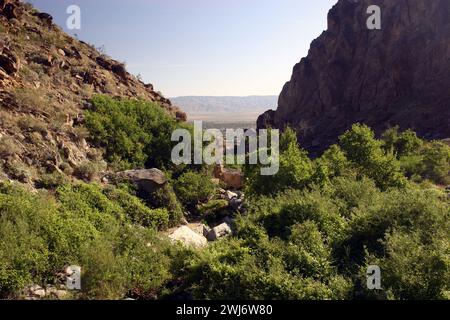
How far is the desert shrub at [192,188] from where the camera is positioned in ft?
76.2

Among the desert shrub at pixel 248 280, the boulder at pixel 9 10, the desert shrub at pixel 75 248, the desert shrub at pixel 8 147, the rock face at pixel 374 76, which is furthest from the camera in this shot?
the rock face at pixel 374 76

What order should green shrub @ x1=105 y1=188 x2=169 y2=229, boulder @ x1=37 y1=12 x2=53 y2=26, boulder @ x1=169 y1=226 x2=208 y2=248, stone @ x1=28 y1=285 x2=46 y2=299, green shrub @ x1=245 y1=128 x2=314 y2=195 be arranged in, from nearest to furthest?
stone @ x1=28 y1=285 x2=46 y2=299
boulder @ x1=169 y1=226 x2=208 y2=248
green shrub @ x1=105 y1=188 x2=169 y2=229
green shrub @ x1=245 y1=128 x2=314 y2=195
boulder @ x1=37 y1=12 x2=53 y2=26

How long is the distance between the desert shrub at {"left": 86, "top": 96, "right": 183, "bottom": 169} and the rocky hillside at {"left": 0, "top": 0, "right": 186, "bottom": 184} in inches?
38.9

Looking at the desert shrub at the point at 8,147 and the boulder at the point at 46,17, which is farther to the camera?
the boulder at the point at 46,17

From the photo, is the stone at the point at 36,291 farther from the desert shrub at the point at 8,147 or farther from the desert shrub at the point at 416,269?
the desert shrub at the point at 416,269

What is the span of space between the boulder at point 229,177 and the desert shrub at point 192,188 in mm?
5103

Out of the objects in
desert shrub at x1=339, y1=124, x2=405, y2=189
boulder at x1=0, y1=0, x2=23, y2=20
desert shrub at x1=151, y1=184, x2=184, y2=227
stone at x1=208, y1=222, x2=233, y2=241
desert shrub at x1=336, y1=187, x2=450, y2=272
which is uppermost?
boulder at x1=0, y1=0, x2=23, y2=20

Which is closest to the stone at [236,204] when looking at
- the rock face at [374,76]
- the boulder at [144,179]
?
the boulder at [144,179]

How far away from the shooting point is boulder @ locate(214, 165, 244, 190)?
30.2 metres

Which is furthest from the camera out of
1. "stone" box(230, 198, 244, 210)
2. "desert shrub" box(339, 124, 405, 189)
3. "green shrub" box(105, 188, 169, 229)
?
"stone" box(230, 198, 244, 210)

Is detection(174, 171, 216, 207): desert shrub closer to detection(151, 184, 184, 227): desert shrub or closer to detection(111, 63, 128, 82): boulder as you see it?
detection(151, 184, 184, 227): desert shrub

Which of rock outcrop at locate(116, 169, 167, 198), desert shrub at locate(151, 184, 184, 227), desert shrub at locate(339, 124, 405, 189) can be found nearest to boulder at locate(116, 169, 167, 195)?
rock outcrop at locate(116, 169, 167, 198)

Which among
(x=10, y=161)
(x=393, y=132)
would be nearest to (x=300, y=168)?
(x=10, y=161)

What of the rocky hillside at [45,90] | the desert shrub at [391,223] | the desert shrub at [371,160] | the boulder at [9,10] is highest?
the boulder at [9,10]
